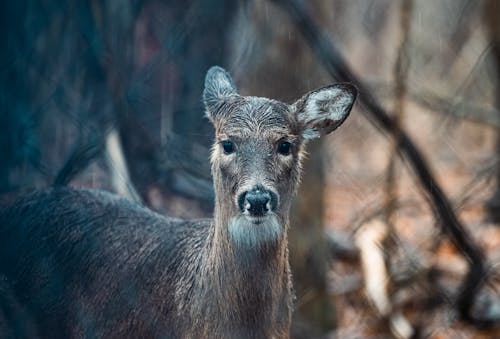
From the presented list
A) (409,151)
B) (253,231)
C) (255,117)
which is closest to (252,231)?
(253,231)

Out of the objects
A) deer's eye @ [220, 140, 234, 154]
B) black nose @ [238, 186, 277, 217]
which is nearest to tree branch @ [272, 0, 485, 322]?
deer's eye @ [220, 140, 234, 154]

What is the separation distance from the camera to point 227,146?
3.69m

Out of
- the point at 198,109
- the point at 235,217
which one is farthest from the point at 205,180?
the point at 235,217

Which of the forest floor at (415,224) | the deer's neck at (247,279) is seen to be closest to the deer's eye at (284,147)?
the deer's neck at (247,279)

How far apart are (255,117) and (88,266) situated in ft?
3.93

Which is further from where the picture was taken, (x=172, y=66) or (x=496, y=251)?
(x=496, y=251)

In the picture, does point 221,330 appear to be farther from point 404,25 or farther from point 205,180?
point 404,25

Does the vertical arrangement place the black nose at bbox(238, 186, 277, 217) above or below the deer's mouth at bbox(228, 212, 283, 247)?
above

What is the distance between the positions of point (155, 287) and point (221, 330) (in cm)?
47

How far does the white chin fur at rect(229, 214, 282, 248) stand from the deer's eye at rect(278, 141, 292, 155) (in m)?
0.28

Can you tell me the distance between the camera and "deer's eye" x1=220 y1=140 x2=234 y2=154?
3.67 m

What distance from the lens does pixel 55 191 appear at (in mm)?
4324

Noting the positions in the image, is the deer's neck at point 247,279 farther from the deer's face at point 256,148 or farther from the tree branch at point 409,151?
the tree branch at point 409,151

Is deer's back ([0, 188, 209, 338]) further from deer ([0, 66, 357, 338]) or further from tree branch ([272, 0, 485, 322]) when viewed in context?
tree branch ([272, 0, 485, 322])
